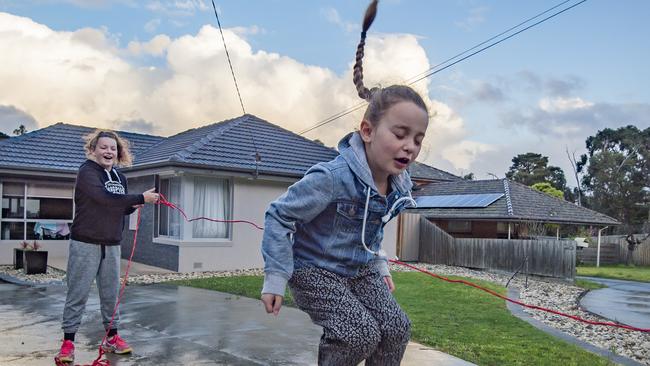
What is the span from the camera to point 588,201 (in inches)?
1857

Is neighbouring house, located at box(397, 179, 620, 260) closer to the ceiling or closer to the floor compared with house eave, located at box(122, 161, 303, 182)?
closer to the floor

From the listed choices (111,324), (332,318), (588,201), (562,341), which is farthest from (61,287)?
(588,201)

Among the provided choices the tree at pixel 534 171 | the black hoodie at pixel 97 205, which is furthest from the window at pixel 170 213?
the tree at pixel 534 171

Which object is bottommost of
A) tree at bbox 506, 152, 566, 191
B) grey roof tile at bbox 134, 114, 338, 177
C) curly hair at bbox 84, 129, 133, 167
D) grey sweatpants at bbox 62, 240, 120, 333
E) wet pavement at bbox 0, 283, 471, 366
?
wet pavement at bbox 0, 283, 471, 366

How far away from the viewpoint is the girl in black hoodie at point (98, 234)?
4516 millimetres

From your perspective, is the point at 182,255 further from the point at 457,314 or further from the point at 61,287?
the point at 457,314

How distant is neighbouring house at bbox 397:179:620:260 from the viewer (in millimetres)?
21484

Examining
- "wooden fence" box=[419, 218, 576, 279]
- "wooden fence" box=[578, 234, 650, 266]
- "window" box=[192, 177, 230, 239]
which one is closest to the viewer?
"window" box=[192, 177, 230, 239]

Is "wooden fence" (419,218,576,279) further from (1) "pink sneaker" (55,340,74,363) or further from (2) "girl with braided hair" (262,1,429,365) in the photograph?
(2) "girl with braided hair" (262,1,429,365)

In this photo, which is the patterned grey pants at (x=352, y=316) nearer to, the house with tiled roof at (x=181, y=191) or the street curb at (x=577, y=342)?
the street curb at (x=577, y=342)

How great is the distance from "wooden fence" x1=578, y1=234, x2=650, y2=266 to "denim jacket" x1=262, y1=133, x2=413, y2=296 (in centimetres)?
3095

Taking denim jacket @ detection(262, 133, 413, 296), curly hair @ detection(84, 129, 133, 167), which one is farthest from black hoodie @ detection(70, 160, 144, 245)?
denim jacket @ detection(262, 133, 413, 296)

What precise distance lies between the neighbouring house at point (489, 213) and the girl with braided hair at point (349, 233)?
1818 centimetres

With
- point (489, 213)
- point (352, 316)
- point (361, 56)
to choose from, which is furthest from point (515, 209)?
point (352, 316)
